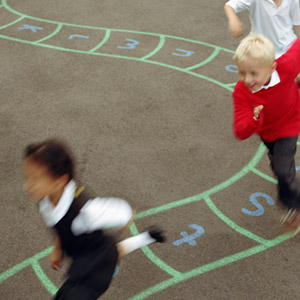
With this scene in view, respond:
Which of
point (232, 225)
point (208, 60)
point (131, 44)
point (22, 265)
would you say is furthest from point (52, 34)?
point (232, 225)

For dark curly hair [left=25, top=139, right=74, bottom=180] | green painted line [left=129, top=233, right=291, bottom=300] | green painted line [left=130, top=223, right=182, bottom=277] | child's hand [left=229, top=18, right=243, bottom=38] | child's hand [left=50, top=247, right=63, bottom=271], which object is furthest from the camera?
child's hand [left=229, top=18, right=243, bottom=38]

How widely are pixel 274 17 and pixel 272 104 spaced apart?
1.05 metres

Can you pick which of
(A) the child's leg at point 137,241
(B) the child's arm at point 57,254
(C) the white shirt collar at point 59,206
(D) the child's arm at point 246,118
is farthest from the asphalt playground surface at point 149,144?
(C) the white shirt collar at point 59,206

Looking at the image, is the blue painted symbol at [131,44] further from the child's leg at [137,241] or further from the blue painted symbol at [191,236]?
the child's leg at [137,241]

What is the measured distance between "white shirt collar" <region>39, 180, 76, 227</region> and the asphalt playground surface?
0.95 m

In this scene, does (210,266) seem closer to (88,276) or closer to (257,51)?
(88,276)

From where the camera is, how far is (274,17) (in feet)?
12.1

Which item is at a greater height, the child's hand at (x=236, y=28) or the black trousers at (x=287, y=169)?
the child's hand at (x=236, y=28)

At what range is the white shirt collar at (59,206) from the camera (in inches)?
84.7

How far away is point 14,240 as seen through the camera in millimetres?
3359

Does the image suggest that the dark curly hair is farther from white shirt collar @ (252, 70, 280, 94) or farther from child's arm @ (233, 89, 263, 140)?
white shirt collar @ (252, 70, 280, 94)

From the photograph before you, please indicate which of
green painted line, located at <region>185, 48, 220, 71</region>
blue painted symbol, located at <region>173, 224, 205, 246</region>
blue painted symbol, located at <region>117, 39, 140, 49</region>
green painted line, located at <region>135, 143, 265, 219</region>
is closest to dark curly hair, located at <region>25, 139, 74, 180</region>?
blue painted symbol, located at <region>173, 224, 205, 246</region>

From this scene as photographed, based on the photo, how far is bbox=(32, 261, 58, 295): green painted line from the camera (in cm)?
296

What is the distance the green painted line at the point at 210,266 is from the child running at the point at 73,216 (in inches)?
23.7
